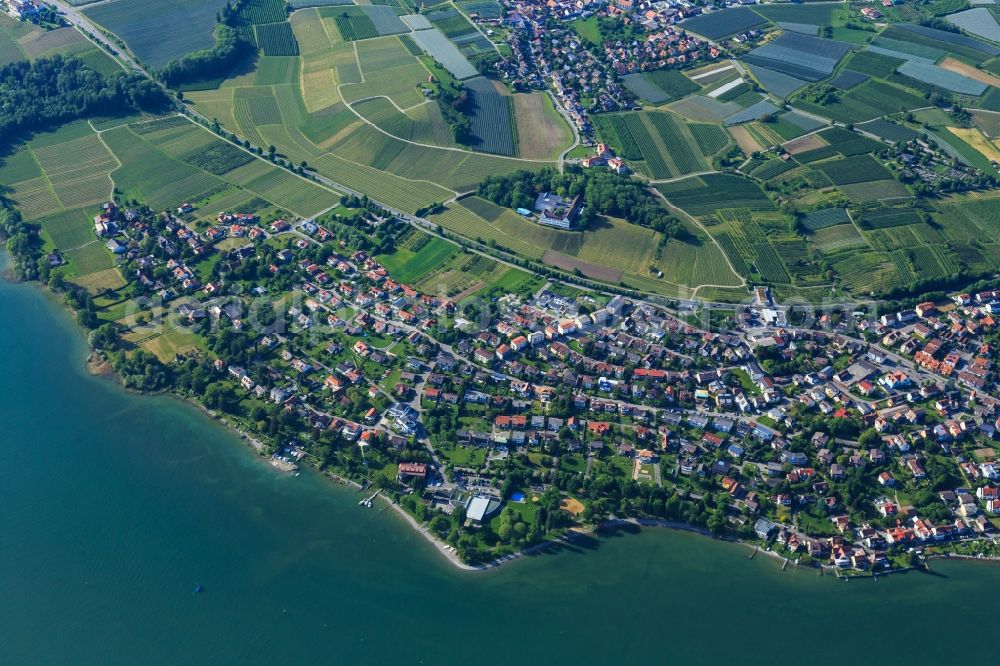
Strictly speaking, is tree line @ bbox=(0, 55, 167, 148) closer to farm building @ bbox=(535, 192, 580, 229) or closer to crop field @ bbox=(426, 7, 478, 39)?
crop field @ bbox=(426, 7, 478, 39)

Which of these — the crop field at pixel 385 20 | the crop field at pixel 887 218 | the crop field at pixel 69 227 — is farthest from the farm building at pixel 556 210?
the crop field at pixel 385 20

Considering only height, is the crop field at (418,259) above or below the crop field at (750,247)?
above

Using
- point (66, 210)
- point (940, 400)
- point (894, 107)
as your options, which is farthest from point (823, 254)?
point (66, 210)

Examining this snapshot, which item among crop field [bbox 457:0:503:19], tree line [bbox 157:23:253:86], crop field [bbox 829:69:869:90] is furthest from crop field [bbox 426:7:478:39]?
crop field [bbox 829:69:869:90]

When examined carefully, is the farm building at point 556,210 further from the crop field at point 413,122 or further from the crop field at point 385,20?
the crop field at point 385,20

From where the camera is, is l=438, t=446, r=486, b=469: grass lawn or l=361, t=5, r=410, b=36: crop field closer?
l=438, t=446, r=486, b=469: grass lawn

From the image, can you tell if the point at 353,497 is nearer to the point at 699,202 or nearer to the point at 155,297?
the point at 155,297

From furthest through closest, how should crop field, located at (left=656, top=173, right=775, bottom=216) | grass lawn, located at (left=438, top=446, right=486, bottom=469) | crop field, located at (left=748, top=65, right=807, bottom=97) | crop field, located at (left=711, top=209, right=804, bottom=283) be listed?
1. crop field, located at (left=748, top=65, right=807, bottom=97)
2. crop field, located at (left=656, top=173, right=775, bottom=216)
3. crop field, located at (left=711, top=209, right=804, bottom=283)
4. grass lawn, located at (left=438, top=446, right=486, bottom=469)
